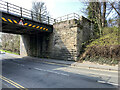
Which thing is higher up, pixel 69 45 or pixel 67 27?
pixel 67 27

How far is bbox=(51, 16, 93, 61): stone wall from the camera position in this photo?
14.4 m

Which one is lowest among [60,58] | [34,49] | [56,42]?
[60,58]

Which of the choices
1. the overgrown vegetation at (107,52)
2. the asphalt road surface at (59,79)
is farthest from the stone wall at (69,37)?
the asphalt road surface at (59,79)

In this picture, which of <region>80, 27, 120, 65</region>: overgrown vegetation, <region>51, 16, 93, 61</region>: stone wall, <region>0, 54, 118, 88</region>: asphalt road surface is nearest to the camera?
<region>0, 54, 118, 88</region>: asphalt road surface

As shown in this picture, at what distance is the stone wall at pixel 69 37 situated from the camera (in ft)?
47.1

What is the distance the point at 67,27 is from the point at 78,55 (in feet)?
16.4

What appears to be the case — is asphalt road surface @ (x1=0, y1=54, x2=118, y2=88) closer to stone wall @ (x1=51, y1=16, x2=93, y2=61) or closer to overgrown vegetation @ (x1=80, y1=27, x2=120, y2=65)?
overgrown vegetation @ (x1=80, y1=27, x2=120, y2=65)

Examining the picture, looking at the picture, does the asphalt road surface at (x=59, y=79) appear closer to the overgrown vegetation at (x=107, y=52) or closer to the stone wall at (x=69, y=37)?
the overgrown vegetation at (x=107, y=52)

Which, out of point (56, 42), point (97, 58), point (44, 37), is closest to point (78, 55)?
point (97, 58)

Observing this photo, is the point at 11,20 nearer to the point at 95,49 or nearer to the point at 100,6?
the point at 95,49

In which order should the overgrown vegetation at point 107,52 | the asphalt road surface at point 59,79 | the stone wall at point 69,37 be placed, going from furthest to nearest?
the stone wall at point 69,37 → the overgrown vegetation at point 107,52 → the asphalt road surface at point 59,79

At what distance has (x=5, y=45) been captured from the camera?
4122cm

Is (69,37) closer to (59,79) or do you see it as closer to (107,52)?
(107,52)

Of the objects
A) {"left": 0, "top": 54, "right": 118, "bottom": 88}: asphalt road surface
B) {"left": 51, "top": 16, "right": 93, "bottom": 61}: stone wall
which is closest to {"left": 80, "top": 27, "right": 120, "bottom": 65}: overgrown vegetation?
{"left": 51, "top": 16, "right": 93, "bottom": 61}: stone wall
